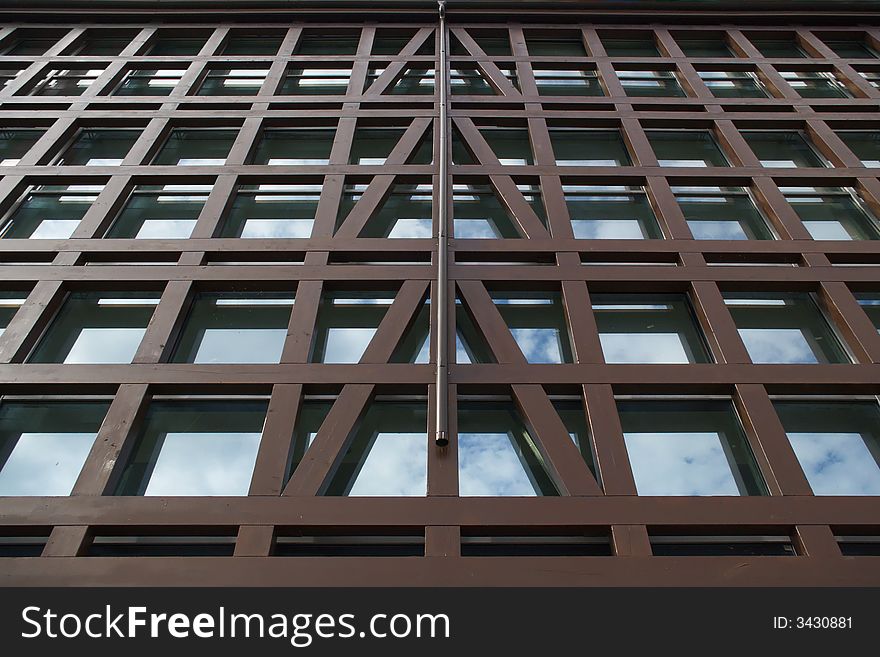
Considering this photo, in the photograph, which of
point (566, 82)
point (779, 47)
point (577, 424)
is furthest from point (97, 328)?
point (779, 47)

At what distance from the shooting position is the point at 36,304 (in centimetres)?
1093

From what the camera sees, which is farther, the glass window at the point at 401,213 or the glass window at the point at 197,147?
the glass window at the point at 197,147

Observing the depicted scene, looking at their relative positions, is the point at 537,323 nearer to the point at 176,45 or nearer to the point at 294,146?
the point at 294,146

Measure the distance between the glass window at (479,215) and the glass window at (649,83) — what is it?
652cm

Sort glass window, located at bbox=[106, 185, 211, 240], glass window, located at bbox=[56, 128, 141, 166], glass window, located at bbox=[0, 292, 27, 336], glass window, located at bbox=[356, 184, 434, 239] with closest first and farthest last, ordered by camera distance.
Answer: glass window, located at bbox=[0, 292, 27, 336] < glass window, located at bbox=[356, 184, 434, 239] < glass window, located at bbox=[106, 185, 211, 240] < glass window, located at bbox=[56, 128, 141, 166]

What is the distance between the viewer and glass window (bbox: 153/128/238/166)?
48.1 ft

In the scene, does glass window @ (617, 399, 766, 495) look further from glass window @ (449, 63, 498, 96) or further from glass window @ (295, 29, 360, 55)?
glass window @ (295, 29, 360, 55)

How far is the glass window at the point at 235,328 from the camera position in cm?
1040

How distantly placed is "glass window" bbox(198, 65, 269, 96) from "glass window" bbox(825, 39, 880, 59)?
16.6 metres

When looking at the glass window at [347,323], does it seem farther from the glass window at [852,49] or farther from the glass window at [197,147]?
the glass window at [852,49]

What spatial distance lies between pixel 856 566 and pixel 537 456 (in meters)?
3.89

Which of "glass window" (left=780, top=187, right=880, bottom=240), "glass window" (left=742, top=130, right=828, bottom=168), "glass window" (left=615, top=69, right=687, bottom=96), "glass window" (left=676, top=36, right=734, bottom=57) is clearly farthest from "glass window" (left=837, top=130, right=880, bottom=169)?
"glass window" (left=676, top=36, right=734, bottom=57)

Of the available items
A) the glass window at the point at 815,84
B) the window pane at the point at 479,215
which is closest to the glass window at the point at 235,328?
the window pane at the point at 479,215
